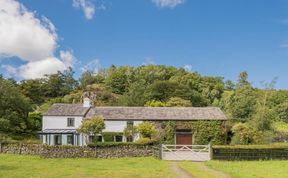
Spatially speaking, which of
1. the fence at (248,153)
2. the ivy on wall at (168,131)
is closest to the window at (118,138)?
the ivy on wall at (168,131)

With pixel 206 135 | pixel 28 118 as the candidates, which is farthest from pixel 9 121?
pixel 206 135

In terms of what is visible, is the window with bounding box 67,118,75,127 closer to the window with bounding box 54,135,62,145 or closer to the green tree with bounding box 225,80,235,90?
the window with bounding box 54,135,62,145

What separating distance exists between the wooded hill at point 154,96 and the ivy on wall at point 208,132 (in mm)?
1713

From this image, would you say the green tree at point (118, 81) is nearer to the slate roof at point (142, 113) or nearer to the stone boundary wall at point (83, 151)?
the slate roof at point (142, 113)

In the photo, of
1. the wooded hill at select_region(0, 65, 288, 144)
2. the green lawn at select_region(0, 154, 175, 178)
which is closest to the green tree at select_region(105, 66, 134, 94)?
the wooded hill at select_region(0, 65, 288, 144)

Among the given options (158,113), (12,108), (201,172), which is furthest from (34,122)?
(201,172)

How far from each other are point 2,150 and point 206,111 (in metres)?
24.1

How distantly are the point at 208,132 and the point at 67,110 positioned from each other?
18193 millimetres

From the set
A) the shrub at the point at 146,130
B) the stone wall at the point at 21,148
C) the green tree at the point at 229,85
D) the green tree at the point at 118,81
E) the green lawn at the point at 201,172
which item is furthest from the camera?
the green tree at the point at 229,85

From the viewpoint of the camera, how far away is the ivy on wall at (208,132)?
42406 mm

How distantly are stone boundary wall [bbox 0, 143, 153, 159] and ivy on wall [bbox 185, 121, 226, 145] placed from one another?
31.5 ft

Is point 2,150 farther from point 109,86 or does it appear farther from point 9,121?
point 109,86

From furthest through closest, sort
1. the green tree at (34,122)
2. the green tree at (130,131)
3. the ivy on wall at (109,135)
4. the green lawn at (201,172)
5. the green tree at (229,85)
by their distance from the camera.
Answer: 1. the green tree at (229,85)
2. the green tree at (34,122)
3. the ivy on wall at (109,135)
4. the green tree at (130,131)
5. the green lawn at (201,172)

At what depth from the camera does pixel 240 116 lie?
209ft
